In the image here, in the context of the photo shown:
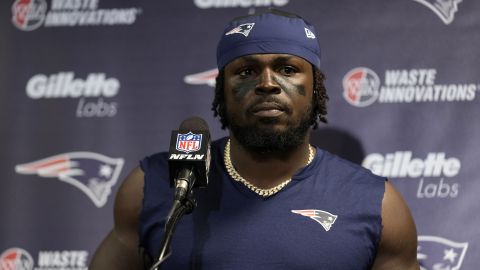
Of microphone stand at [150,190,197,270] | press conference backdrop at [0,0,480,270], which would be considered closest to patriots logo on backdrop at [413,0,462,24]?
press conference backdrop at [0,0,480,270]

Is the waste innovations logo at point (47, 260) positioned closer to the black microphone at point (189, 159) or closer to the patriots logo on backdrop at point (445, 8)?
the black microphone at point (189, 159)

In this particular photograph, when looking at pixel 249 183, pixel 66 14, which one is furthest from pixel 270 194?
pixel 66 14

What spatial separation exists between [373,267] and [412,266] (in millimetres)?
115

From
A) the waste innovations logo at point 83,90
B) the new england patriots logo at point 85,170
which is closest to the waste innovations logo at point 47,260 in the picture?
the new england patriots logo at point 85,170

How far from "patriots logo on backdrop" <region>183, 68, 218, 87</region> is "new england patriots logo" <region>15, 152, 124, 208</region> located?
36cm

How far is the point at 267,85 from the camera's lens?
1812 mm

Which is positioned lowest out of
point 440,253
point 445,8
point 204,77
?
point 440,253

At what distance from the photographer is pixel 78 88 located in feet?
8.39

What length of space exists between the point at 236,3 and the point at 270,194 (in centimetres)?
90

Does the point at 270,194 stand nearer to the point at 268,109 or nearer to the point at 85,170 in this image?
the point at 268,109

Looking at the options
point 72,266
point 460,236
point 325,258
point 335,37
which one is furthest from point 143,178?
point 460,236

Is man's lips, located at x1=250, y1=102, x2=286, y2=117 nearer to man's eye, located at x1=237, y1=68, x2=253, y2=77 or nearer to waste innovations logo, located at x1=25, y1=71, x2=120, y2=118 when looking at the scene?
man's eye, located at x1=237, y1=68, x2=253, y2=77

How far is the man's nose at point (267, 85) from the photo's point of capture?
181 cm

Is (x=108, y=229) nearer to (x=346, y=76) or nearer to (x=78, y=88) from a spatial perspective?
(x=78, y=88)
